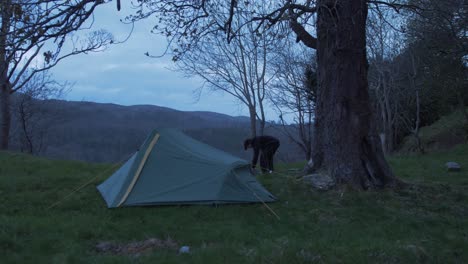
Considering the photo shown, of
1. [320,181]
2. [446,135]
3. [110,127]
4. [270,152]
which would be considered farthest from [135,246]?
[110,127]

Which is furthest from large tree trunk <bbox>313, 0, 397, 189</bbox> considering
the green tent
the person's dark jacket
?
the person's dark jacket

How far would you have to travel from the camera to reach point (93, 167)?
574 inches

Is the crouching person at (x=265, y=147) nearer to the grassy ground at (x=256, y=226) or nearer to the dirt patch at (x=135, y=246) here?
the grassy ground at (x=256, y=226)

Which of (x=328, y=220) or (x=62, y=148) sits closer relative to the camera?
(x=328, y=220)

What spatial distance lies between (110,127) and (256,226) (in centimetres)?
3151

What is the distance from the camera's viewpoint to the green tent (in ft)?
29.5

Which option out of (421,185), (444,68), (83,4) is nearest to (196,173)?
(83,4)

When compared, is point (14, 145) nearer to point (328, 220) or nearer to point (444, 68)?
point (444, 68)

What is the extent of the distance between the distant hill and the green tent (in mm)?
13510

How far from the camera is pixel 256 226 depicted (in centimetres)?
774

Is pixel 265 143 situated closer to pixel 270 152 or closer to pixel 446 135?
pixel 270 152

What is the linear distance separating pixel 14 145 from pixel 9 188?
22300mm

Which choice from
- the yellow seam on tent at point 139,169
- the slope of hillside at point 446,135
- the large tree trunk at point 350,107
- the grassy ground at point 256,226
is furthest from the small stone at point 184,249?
the slope of hillside at point 446,135

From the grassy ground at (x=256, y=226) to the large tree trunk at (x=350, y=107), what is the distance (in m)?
0.52
